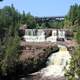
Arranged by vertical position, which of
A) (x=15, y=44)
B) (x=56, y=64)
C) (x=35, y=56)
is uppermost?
(x=15, y=44)

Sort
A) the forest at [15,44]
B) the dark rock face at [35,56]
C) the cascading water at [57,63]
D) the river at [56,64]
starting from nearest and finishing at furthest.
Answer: the forest at [15,44] < the river at [56,64] < the cascading water at [57,63] < the dark rock face at [35,56]

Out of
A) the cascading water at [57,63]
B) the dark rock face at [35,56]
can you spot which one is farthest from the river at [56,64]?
the dark rock face at [35,56]

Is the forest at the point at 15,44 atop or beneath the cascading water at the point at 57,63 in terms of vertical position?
atop

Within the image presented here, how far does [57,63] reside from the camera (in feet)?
117

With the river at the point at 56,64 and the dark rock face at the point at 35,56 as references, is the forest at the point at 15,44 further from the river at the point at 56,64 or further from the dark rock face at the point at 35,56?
the river at the point at 56,64

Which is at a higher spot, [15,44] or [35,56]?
[15,44]

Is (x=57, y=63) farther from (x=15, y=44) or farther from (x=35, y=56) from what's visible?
(x=15, y=44)

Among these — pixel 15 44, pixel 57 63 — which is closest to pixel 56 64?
pixel 57 63

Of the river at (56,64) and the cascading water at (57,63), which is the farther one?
the cascading water at (57,63)

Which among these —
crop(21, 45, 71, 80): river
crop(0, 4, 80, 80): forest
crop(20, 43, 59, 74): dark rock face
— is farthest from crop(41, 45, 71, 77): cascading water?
crop(0, 4, 80, 80): forest

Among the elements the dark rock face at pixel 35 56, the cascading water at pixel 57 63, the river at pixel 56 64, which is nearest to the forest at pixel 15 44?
the dark rock face at pixel 35 56

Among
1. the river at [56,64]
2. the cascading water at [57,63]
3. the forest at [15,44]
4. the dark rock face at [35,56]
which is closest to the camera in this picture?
the forest at [15,44]

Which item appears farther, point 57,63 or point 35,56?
point 35,56

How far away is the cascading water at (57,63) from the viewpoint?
3212 centimetres
